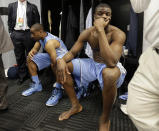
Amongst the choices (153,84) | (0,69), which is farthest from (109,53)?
(0,69)

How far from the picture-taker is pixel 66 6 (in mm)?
2100

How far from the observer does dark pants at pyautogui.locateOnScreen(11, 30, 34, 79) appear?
2268 millimetres

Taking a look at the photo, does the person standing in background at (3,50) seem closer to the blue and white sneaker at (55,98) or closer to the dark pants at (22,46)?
the blue and white sneaker at (55,98)

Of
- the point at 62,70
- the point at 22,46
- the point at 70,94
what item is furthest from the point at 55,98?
the point at 22,46

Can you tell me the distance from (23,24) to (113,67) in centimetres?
172

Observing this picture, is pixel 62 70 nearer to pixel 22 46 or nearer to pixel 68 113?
pixel 68 113

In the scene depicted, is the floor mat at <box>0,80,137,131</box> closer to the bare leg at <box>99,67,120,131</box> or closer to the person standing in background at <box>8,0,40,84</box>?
the bare leg at <box>99,67,120,131</box>

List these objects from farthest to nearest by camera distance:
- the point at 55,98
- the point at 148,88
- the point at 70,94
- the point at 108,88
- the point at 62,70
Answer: the point at 55,98 < the point at 70,94 < the point at 62,70 < the point at 108,88 < the point at 148,88

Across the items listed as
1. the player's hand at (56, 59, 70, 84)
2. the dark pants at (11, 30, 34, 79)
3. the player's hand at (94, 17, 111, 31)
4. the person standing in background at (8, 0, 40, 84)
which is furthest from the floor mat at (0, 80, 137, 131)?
the player's hand at (94, 17, 111, 31)

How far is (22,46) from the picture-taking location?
7.68 feet

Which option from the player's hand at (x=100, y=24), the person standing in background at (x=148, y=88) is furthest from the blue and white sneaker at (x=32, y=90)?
the person standing in background at (x=148, y=88)

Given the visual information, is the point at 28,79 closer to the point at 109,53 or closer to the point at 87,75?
the point at 87,75

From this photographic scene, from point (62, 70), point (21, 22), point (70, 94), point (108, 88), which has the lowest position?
point (70, 94)

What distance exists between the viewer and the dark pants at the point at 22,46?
7.44ft
